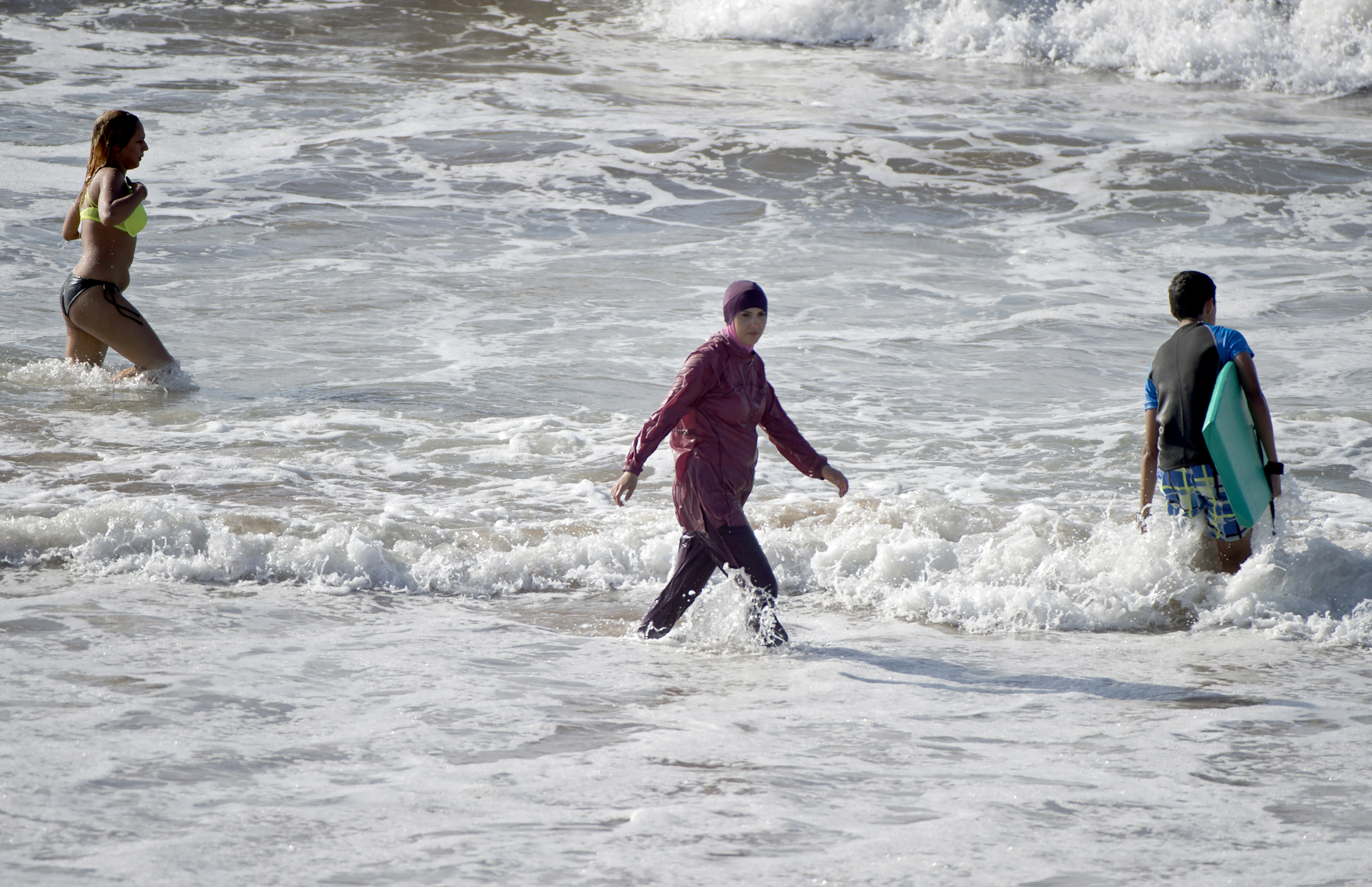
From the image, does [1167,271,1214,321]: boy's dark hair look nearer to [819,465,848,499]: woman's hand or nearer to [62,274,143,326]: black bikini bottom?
[819,465,848,499]: woman's hand

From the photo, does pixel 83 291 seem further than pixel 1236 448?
Yes

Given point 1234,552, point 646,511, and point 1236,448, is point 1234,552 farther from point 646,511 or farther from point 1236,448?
point 646,511

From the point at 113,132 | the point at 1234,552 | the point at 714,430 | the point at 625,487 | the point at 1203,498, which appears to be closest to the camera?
the point at 625,487

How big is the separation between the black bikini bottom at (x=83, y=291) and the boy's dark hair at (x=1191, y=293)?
6594mm

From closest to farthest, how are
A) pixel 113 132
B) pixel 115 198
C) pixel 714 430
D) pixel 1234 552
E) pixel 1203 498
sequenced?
pixel 714 430, pixel 1203 498, pixel 1234 552, pixel 113 132, pixel 115 198

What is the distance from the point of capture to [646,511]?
21.8ft

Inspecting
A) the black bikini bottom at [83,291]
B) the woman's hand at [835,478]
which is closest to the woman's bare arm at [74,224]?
the black bikini bottom at [83,291]

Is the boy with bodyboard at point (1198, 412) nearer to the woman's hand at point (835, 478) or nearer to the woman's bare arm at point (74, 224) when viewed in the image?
the woman's hand at point (835, 478)

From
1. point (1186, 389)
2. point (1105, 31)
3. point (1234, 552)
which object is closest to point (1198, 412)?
point (1186, 389)

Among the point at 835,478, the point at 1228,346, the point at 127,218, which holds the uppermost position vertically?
the point at 127,218

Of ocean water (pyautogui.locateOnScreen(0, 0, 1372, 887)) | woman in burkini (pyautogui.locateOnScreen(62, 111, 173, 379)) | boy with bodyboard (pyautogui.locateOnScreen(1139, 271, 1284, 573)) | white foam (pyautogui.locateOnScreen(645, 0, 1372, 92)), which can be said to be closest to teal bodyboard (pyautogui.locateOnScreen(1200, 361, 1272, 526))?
boy with bodyboard (pyautogui.locateOnScreen(1139, 271, 1284, 573))

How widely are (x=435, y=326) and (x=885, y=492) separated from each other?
16.2 feet

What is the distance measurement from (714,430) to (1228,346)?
2.09m

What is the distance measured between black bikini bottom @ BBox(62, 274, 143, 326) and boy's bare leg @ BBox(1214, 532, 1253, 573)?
270 inches
